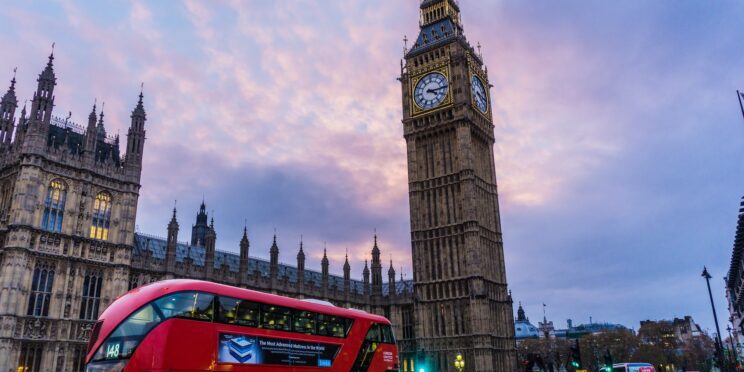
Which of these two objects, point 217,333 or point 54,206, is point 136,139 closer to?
point 54,206

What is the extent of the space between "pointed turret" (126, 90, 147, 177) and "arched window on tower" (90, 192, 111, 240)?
430 centimetres

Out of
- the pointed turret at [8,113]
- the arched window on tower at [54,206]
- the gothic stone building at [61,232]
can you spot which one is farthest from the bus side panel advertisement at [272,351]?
the pointed turret at [8,113]

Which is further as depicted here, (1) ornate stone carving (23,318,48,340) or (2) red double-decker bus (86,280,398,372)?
(1) ornate stone carving (23,318,48,340)

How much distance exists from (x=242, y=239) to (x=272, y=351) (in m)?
47.4

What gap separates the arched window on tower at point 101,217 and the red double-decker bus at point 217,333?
3486cm

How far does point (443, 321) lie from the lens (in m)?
76.2

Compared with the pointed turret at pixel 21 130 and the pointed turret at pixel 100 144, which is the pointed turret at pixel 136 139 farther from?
the pointed turret at pixel 21 130

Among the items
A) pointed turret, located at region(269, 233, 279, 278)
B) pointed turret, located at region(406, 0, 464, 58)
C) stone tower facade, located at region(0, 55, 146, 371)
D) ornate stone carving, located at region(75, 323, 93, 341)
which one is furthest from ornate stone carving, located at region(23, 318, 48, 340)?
pointed turret, located at region(406, 0, 464, 58)

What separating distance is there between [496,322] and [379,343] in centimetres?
5124

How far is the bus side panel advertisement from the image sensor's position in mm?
21750

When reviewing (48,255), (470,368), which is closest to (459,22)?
(470,368)

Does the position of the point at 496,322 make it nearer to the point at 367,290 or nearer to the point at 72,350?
the point at 367,290

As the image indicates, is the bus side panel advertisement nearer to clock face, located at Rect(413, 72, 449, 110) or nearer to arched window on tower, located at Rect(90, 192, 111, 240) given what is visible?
arched window on tower, located at Rect(90, 192, 111, 240)

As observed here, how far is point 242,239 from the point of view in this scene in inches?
2724
